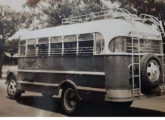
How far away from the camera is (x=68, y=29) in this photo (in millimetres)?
8664

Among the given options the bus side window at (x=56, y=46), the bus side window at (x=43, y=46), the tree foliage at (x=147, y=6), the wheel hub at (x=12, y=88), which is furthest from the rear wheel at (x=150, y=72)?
the tree foliage at (x=147, y=6)

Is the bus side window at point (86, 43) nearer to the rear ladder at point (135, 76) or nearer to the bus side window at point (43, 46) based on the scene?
the rear ladder at point (135, 76)

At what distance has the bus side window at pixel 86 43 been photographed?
7.85 meters

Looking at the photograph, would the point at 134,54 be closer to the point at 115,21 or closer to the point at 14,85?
the point at 115,21

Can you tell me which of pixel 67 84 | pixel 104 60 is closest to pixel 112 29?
pixel 104 60

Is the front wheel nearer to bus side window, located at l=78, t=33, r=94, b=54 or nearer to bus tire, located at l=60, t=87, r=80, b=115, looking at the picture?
bus tire, located at l=60, t=87, r=80, b=115

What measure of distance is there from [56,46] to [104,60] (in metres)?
2.08

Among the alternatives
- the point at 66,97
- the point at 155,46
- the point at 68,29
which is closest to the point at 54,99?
the point at 66,97

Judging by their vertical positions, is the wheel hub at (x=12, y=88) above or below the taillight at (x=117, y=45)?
below

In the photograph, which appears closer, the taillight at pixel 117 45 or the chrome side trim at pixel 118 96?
the chrome side trim at pixel 118 96

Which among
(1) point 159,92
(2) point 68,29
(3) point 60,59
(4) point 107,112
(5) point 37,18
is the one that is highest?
(5) point 37,18

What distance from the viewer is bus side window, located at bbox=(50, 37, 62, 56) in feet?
29.0

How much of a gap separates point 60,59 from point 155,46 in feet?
8.82

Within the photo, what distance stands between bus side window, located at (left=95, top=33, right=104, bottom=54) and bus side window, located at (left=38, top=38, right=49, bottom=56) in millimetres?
2185
